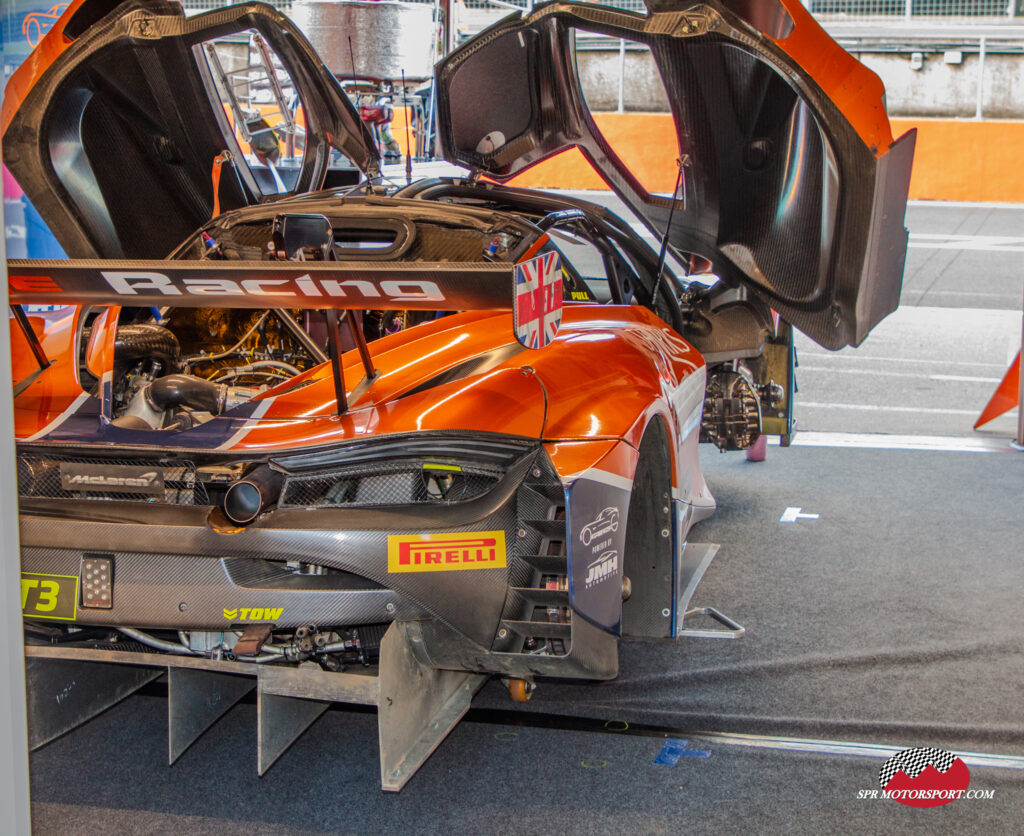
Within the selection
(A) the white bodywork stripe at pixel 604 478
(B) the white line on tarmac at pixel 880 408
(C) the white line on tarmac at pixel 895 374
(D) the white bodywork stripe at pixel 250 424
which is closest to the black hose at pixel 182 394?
(D) the white bodywork stripe at pixel 250 424

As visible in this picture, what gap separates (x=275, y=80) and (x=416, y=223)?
1.25 meters

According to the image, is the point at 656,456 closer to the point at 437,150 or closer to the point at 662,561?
the point at 662,561

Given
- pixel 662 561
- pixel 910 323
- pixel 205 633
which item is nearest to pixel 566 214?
pixel 662 561

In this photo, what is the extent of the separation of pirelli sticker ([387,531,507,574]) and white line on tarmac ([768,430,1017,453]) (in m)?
4.61

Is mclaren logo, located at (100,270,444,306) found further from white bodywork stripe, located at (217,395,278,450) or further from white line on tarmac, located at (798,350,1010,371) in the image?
white line on tarmac, located at (798,350,1010,371)

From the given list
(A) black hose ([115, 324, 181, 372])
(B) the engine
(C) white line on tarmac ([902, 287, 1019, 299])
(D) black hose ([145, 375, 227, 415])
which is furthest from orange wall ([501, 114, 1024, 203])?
(D) black hose ([145, 375, 227, 415])

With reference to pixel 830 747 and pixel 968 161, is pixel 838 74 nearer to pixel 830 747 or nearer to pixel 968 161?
pixel 830 747

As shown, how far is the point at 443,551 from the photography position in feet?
7.91

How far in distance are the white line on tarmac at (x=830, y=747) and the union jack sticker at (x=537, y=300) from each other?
1396 mm

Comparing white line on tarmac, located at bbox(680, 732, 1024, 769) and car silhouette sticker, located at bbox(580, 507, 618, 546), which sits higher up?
car silhouette sticker, located at bbox(580, 507, 618, 546)

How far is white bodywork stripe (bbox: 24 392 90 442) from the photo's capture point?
8.73ft

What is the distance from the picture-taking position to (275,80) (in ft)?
Result: 13.5

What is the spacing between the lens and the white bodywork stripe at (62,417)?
2.66 meters

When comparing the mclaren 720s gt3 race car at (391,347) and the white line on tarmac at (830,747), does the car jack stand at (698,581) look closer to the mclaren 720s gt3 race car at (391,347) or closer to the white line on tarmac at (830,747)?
the mclaren 720s gt3 race car at (391,347)
